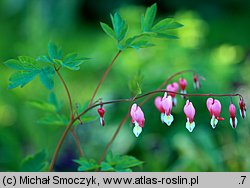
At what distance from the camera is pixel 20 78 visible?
1327 mm

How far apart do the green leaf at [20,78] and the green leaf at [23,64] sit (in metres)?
0.01

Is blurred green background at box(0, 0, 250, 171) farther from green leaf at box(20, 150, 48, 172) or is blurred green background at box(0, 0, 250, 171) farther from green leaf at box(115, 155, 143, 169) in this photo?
green leaf at box(115, 155, 143, 169)

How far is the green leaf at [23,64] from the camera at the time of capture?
1314mm

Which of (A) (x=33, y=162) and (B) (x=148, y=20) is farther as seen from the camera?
(A) (x=33, y=162)

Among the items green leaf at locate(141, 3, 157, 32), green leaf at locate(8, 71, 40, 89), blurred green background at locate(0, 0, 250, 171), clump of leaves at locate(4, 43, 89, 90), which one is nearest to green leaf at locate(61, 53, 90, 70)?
clump of leaves at locate(4, 43, 89, 90)

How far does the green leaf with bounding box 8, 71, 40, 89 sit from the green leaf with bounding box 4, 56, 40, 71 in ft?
0.05

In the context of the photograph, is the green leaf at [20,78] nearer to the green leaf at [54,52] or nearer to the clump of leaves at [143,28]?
the green leaf at [54,52]

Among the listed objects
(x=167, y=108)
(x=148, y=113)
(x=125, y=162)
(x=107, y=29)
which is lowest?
(x=125, y=162)

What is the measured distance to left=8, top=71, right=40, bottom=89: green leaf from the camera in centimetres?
131

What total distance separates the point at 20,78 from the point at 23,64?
0.13 feet

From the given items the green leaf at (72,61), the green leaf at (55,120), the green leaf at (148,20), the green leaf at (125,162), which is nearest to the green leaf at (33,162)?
the green leaf at (55,120)

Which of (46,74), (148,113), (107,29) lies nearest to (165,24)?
(107,29)

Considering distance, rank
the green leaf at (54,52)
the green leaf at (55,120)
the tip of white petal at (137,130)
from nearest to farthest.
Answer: the tip of white petal at (137,130) → the green leaf at (54,52) → the green leaf at (55,120)

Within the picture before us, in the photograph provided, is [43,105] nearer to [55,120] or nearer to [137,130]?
[55,120]
